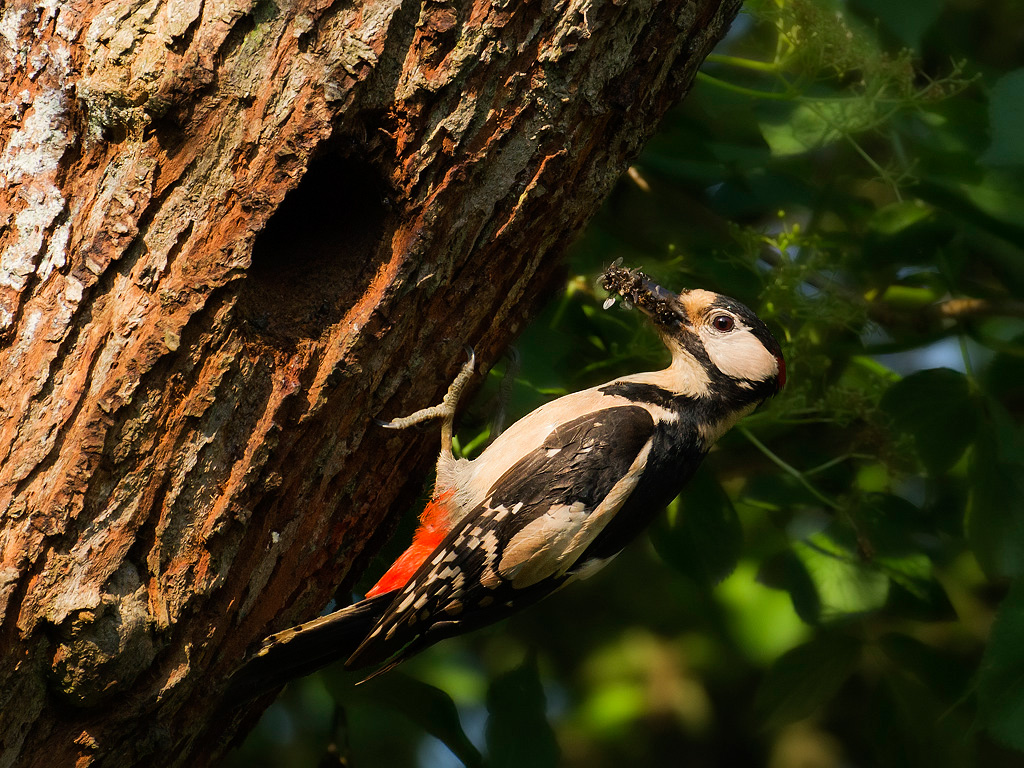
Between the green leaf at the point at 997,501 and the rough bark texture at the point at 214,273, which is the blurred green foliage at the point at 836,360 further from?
the rough bark texture at the point at 214,273

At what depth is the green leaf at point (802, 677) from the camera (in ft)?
10.2

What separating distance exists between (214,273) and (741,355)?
1.88m

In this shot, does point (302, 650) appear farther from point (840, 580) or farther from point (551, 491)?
point (840, 580)

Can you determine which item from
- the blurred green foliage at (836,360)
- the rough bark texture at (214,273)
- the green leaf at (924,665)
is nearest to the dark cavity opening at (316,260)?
the rough bark texture at (214,273)

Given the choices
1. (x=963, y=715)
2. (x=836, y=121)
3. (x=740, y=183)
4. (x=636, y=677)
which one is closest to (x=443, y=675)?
(x=636, y=677)

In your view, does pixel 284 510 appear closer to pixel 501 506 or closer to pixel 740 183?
pixel 501 506

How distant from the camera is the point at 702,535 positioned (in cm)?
305

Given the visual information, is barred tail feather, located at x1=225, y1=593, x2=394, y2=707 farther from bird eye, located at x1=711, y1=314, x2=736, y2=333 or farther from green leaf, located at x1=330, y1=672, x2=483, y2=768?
bird eye, located at x1=711, y1=314, x2=736, y2=333

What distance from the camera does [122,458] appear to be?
6.98 ft

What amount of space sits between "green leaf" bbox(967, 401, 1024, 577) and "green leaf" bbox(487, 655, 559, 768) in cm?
146

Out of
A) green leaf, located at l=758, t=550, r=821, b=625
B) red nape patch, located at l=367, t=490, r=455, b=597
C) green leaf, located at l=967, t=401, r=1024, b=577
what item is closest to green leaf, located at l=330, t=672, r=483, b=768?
red nape patch, located at l=367, t=490, r=455, b=597

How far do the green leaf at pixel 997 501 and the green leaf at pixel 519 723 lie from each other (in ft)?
4.79

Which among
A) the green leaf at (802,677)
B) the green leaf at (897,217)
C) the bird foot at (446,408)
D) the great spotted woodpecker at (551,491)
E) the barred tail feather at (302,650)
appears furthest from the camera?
the green leaf at (897,217)

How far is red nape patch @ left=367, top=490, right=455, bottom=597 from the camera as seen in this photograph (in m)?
2.98
